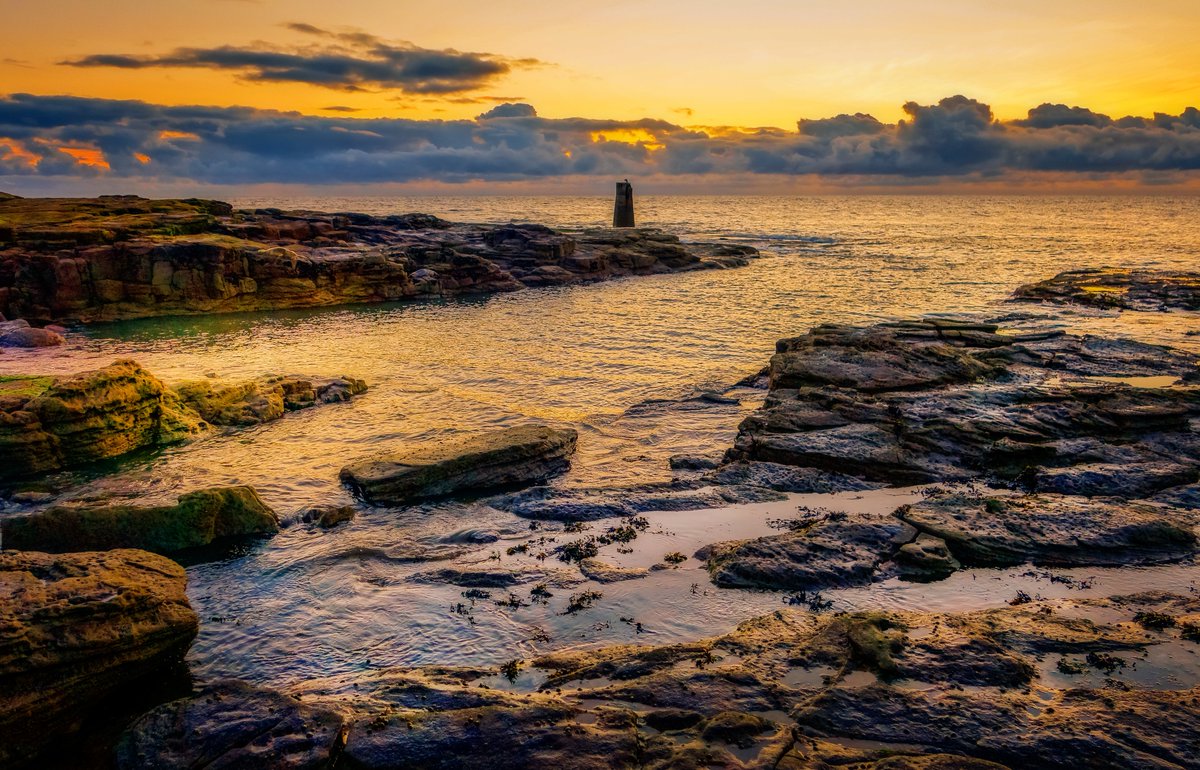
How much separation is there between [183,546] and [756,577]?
34.9ft

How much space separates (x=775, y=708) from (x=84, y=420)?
62.9ft

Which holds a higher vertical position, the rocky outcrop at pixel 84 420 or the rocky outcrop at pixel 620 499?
the rocky outcrop at pixel 84 420

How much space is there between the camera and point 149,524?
13.2 metres

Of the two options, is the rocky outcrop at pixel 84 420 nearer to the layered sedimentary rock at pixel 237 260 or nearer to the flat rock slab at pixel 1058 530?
the flat rock slab at pixel 1058 530

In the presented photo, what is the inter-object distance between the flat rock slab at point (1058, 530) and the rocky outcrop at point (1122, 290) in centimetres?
3738

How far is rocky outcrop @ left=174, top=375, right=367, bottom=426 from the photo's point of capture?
73.1 ft

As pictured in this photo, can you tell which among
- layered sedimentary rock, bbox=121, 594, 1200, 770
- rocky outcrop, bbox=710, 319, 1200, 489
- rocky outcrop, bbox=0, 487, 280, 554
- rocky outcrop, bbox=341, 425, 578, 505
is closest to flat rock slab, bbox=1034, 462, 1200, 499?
rocky outcrop, bbox=710, 319, 1200, 489

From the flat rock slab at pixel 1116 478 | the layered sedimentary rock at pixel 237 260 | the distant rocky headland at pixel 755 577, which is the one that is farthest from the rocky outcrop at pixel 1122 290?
the layered sedimentary rock at pixel 237 260

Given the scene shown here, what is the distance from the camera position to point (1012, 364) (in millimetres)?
24344

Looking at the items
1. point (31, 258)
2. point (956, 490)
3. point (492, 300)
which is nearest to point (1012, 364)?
point (956, 490)

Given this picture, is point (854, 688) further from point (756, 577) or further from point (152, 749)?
point (152, 749)

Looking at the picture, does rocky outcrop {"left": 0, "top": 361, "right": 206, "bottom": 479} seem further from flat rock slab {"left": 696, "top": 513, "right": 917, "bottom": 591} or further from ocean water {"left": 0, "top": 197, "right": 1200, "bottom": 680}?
flat rock slab {"left": 696, "top": 513, "right": 917, "bottom": 591}

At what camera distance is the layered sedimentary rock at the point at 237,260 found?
4397 centimetres

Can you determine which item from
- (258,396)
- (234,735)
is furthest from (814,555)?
(258,396)
